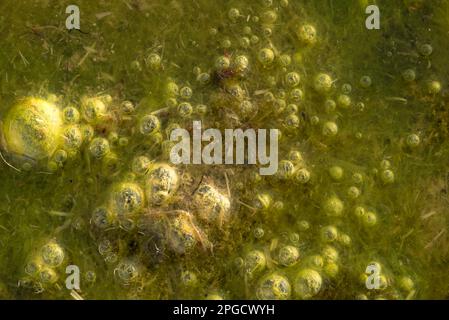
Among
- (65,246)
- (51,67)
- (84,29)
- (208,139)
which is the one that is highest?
(84,29)

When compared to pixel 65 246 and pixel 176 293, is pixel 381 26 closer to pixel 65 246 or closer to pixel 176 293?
pixel 176 293

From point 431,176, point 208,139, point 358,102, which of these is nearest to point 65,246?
point 208,139

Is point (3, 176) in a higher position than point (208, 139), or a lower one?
lower
